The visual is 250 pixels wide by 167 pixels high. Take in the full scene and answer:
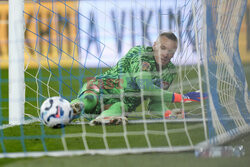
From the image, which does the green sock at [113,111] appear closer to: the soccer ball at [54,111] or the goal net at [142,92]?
the goal net at [142,92]

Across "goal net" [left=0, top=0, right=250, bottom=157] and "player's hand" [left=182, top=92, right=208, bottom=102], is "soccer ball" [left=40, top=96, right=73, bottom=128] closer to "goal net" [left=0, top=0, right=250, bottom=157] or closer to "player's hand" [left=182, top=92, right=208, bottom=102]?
"goal net" [left=0, top=0, right=250, bottom=157]

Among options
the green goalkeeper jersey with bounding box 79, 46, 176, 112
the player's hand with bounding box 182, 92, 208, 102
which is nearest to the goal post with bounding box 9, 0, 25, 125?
the green goalkeeper jersey with bounding box 79, 46, 176, 112

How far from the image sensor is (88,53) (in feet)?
17.4

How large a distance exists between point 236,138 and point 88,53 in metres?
2.20

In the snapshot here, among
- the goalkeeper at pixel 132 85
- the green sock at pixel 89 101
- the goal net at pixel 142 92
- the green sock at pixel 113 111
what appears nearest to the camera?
the goal net at pixel 142 92

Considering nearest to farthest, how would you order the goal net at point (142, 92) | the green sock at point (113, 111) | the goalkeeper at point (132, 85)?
the goal net at point (142, 92)
the goalkeeper at point (132, 85)
the green sock at point (113, 111)

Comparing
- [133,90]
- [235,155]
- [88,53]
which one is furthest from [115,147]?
[88,53]

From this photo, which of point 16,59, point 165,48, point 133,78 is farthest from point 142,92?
point 16,59

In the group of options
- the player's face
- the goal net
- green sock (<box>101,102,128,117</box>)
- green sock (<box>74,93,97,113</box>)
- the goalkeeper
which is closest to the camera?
the goal net

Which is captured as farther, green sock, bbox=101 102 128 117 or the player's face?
green sock, bbox=101 102 128 117

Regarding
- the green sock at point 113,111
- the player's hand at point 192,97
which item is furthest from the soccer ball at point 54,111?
the player's hand at point 192,97

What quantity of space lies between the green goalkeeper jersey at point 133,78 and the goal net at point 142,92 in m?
0.08

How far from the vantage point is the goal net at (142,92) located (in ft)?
11.1

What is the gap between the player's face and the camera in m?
4.38
